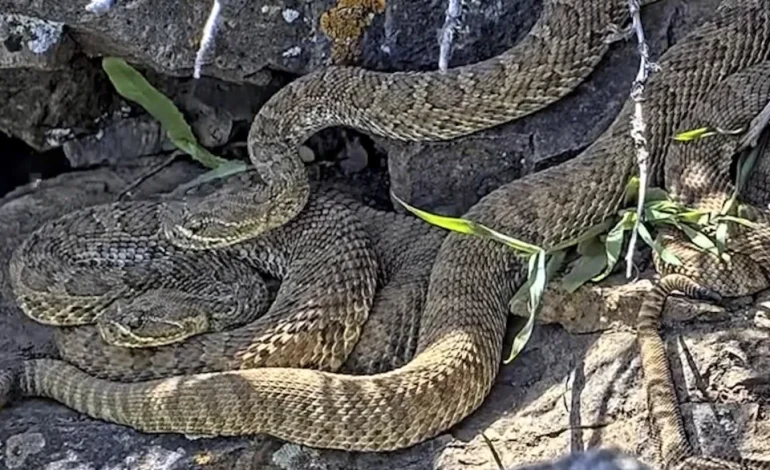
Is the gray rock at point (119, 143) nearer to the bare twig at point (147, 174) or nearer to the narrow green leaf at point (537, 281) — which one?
the bare twig at point (147, 174)

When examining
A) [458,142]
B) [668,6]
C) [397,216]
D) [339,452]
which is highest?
[668,6]

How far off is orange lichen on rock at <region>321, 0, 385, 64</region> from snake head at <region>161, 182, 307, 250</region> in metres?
0.72

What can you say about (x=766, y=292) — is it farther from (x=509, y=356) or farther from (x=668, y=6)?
(x=668, y=6)

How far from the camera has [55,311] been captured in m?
4.71

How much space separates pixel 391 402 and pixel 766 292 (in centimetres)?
138

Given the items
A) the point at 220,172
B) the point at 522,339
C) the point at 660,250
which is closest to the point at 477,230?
the point at 522,339

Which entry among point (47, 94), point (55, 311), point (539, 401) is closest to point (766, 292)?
point (539, 401)

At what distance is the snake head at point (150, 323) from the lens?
14.5 ft

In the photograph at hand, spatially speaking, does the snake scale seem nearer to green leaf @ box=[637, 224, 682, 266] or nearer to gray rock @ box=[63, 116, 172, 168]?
green leaf @ box=[637, 224, 682, 266]

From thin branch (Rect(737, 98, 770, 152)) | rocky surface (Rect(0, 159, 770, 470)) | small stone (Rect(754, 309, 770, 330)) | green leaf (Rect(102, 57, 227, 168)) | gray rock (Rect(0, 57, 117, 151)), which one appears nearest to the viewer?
rocky surface (Rect(0, 159, 770, 470))

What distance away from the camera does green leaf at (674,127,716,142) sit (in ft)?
14.2

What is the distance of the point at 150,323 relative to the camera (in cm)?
445

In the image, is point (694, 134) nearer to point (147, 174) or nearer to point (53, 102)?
point (147, 174)

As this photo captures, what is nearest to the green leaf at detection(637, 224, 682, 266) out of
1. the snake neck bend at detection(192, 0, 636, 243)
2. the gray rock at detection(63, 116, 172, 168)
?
the snake neck bend at detection(192, 0, 636, 243)
